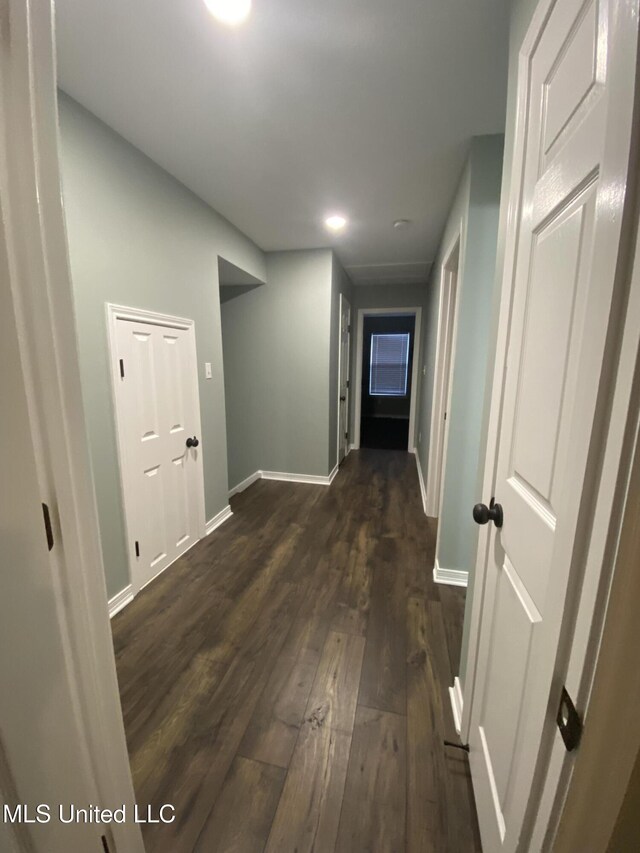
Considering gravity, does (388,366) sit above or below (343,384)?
above

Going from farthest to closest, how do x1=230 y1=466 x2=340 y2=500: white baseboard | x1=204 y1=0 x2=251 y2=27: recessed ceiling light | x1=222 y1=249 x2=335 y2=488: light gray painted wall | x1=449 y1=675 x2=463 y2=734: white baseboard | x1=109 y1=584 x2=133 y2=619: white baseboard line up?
x1=230 y1=466 x2=340 y2=500: white baseboard, x1=222 y1=249 x2=335 y2=488: light gray painted wall, x1=109 y1=584 x2=133 y2=619: white baseboard, x1=449 y1=675 x2=463 y2=734: white baseboard, x1=204 y1=0 x2=251 y2=27: recessed ceiling light

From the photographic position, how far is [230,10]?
112 centimetres

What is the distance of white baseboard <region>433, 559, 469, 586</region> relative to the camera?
2141 millimetres

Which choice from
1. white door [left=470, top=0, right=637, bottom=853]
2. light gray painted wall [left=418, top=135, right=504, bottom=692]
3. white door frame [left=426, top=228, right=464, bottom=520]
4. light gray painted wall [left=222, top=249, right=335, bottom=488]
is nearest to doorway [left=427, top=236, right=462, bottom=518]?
white door frame [left=426, top=228, right=464, bottom=520]

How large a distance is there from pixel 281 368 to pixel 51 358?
3.32 meters

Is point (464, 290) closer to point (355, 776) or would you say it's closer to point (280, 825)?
point (355, 776)

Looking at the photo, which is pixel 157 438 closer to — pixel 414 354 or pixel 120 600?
pixel 120 600

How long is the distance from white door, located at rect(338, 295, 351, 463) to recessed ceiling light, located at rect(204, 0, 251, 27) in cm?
297

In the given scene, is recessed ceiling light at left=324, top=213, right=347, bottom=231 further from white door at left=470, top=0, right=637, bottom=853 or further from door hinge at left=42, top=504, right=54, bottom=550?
door hinge at left=42, top=504, right=54, bottom=550

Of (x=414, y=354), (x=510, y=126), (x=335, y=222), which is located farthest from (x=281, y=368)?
(x=510, y=126)

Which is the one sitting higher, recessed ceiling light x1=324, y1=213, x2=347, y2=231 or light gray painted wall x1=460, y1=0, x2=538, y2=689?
recessed ceiling light x1=324, y1=213, x2=347, y2=231

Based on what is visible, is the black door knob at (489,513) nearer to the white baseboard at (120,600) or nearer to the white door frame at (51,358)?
the white door frame at (51,358)

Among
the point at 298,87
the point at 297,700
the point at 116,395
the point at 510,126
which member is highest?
the point at 298,87

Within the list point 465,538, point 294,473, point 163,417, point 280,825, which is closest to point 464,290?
point 465,538
